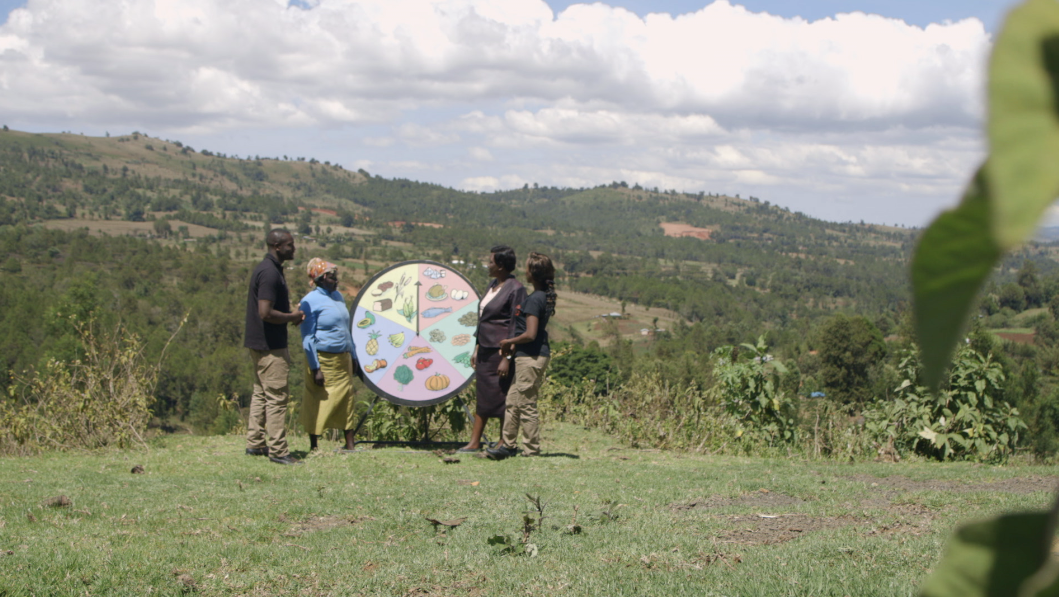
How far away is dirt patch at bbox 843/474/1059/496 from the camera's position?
17.3 feet

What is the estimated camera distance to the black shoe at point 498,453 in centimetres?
664

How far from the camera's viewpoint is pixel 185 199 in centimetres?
17000

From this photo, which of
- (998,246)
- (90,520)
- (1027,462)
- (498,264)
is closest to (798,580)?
(998,246)

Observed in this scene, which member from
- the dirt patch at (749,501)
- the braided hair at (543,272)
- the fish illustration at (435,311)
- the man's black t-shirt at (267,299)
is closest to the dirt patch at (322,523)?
the dirt patch at (749,501)

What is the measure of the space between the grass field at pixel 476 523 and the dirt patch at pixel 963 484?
25 millimetres

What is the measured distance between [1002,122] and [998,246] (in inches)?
1.7

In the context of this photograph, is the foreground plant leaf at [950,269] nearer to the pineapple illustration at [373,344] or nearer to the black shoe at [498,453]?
the black shoe at [498,453]

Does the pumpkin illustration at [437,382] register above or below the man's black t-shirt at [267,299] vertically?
below

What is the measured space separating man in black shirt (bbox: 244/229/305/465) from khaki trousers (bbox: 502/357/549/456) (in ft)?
5.77

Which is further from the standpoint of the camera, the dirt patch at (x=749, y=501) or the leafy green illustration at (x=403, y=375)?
the leafy green illustration at (x=403, y=375)

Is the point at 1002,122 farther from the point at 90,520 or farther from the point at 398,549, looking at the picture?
the point at 90,520

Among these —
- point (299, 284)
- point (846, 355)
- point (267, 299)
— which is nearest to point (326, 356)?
point (267, 299)

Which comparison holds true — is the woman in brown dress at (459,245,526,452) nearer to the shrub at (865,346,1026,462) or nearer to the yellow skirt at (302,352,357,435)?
the yellow skirt at (302,352,357,435)

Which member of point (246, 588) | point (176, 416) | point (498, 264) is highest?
point (498, 264)
